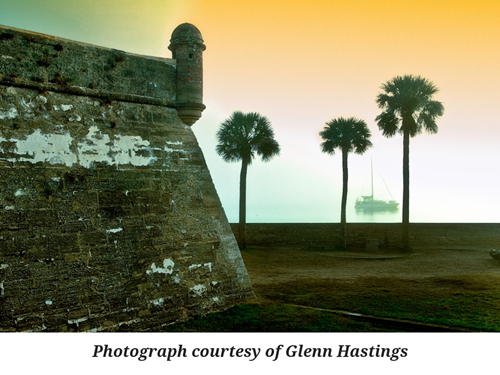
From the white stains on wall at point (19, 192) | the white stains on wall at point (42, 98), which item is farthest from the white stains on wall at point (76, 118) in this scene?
the white stains on wall at point (19, 192)

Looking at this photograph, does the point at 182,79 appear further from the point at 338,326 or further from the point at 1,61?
the point at 338,326

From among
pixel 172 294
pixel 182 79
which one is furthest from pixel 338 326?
pixel 182 79

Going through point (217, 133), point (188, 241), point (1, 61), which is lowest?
point (188, 241)

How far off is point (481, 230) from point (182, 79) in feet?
64.1

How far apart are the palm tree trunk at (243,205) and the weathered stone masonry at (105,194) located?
46.4ft

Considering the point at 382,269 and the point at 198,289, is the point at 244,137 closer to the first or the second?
the point at 382,269

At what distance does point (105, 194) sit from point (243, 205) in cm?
1650

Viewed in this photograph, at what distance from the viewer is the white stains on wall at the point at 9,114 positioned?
6.60m

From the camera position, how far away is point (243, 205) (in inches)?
931

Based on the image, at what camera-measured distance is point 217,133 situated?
24.5m

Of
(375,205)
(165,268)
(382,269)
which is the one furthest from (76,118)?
(375,205)

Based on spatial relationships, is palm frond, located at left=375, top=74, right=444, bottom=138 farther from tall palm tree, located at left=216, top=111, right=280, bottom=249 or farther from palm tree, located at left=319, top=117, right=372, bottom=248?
tall palm tree, located at left=216, top=111, right=280, bottom=249

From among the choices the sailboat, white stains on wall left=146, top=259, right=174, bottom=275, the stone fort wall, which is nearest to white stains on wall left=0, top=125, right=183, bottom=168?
white stains on wall left=146, top=259, right=174, bottom=275

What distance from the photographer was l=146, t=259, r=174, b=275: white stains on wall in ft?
24.4
